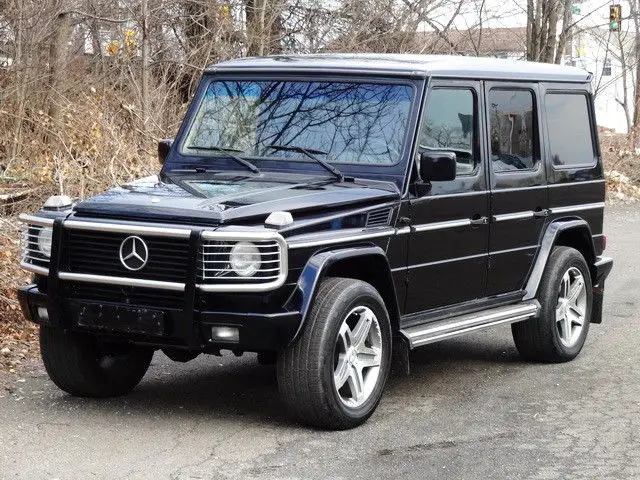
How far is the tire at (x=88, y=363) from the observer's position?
7.29 m

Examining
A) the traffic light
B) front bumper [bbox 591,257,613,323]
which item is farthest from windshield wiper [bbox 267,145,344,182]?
the traffic light

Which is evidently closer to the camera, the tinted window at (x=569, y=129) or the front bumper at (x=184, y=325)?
the front bumper at (x=184, y=325)

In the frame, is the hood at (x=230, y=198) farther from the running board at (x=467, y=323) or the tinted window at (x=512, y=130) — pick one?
the tinted window at (x=512, y=130)

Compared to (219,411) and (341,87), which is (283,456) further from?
(341,87)

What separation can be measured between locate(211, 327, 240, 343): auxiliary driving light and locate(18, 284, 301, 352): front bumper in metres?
0.01

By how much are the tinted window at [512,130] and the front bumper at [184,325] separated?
249 centimetres

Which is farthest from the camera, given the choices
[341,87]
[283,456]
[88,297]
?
[341,87]

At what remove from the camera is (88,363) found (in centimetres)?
734

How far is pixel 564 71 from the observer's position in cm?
938

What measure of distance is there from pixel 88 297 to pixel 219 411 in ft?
3.42

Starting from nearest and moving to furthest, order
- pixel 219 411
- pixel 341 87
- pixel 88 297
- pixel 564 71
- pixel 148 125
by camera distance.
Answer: pixel 88 297 → pixel 219 411 → pixel 341 87 → pixel 564 71 → pixel 148 125

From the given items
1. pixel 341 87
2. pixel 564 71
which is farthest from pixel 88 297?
pixel 564 71

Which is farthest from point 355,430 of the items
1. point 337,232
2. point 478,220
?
point 478,220

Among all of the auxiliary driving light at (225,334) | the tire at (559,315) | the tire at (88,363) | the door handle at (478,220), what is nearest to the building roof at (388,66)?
the door handle at (478,220)
